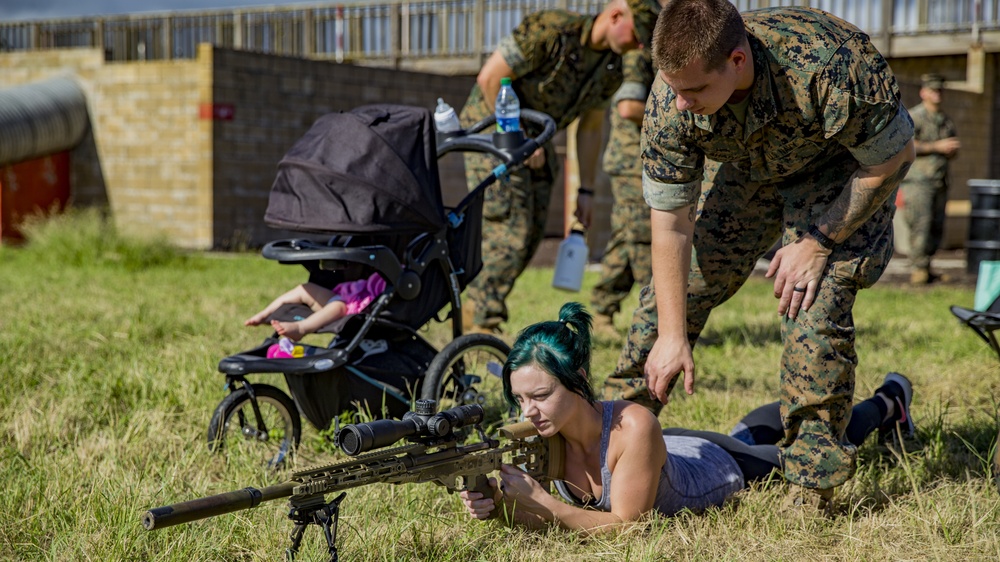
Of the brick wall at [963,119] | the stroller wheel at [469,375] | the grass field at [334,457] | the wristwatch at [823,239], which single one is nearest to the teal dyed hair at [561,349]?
the grass field at [334,457]

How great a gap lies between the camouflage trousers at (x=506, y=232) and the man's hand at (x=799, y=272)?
9.86 ft

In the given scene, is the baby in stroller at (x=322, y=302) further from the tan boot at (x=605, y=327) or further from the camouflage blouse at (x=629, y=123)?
the tan boot at (x=605, y=327)

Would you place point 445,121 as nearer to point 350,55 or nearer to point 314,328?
point 314,328

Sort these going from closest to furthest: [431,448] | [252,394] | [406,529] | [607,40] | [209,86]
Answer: [431,448] → [406,529] → [252,394] → [607,40] → [209,86]

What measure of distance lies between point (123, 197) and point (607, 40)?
1059cm

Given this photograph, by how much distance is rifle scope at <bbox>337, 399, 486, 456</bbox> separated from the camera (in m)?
2.50

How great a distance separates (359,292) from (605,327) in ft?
9.51

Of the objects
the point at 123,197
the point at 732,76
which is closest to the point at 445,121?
the point at 732,76

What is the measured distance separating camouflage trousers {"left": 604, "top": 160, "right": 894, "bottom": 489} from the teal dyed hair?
729 millimetres

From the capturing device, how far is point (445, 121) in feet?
15.7

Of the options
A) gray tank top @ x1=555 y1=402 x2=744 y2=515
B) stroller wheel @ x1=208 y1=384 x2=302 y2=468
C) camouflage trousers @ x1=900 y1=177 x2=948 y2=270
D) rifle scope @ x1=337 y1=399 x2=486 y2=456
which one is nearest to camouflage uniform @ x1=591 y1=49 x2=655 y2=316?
gray tank top @ x1=555 y1=402 x2=744 y2=515

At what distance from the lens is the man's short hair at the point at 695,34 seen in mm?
A: 2768

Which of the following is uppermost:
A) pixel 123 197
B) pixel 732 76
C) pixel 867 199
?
pixel 732 76

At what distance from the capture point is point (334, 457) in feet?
12.6
